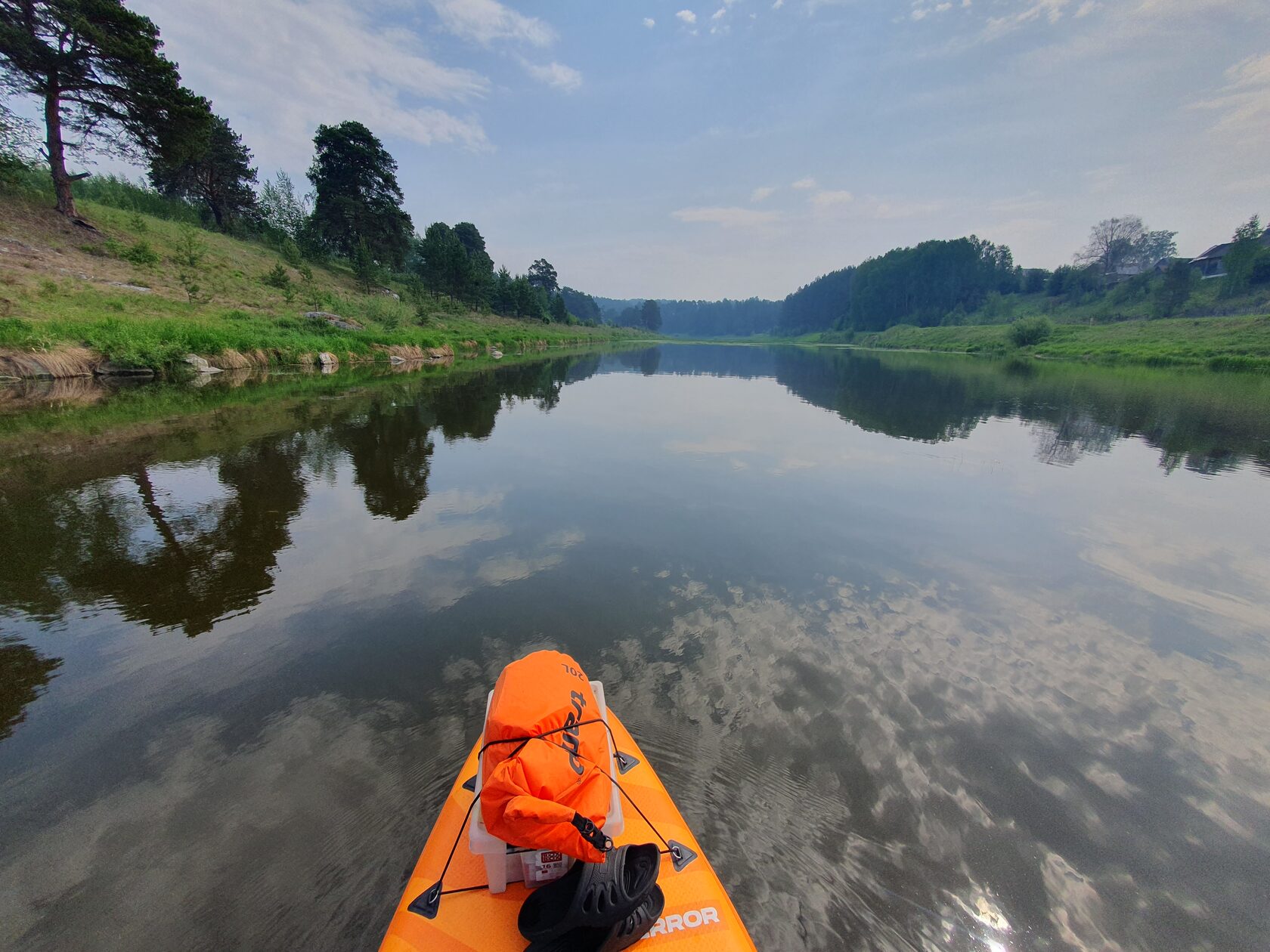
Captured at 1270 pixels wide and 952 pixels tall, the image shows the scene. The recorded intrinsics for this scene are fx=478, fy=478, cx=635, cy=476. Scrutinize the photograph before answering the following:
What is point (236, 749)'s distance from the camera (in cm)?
353

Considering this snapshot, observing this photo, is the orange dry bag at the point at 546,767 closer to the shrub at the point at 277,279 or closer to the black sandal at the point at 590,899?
the black sandal at the point at 590,899

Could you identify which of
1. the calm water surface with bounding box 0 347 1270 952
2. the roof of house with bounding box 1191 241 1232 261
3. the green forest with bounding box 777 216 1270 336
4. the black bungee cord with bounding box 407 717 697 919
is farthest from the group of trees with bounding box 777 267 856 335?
the black bungee cord with bounding box 407 717 697 919

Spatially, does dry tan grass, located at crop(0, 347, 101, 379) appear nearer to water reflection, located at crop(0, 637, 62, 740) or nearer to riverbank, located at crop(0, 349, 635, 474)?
riverbank, located at crop(0, 349, 635, 474)

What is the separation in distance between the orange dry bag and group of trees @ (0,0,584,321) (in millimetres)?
36308

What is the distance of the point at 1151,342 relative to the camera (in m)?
47.4

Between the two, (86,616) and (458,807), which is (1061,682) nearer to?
(458,807)

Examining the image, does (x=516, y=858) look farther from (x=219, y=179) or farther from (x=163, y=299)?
(x=219, y=179)

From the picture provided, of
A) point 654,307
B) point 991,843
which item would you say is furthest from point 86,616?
point 654,307

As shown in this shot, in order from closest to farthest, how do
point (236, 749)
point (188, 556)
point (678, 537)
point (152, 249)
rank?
point (236, 749) → point (188, 556) → point (678, 537) → point (152, 249)

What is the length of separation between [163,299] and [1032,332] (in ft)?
272

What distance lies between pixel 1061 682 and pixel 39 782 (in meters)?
8.14

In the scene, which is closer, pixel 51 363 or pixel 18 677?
pixel 18 677

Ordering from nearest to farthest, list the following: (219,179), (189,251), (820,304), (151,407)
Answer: (151,407) < (189,251) < (219,179) < (820,304)

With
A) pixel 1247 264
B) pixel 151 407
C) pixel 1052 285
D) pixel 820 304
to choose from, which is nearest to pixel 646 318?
pixel 820 304
